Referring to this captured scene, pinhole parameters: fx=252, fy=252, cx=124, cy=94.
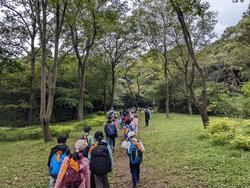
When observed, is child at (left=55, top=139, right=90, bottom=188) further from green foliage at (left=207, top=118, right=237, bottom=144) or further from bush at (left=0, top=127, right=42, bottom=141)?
bush at (left=0, top=127, right=42, bottom=141)

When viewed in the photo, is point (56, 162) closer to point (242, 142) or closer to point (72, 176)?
point (72, 176)

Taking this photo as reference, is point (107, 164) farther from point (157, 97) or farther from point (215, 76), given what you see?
point (157, 97)

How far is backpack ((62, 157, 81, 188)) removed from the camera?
15.1 ft

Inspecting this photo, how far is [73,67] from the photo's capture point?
31703 mm

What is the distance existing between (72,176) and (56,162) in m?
0.53

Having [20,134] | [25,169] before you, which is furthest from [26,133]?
[25,169]

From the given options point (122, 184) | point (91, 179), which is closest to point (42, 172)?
point (122, 184)

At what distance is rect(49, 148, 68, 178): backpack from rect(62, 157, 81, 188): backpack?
0.37m

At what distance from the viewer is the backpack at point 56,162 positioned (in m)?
4.94

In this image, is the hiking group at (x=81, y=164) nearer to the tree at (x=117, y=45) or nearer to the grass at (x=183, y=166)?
the grass at (x=183, y=166)

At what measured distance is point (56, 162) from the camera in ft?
16.2

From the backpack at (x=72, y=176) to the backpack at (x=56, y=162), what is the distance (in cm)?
37

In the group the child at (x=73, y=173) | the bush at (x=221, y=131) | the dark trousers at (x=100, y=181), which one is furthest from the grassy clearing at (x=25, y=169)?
the bush at (x=221, y=131)

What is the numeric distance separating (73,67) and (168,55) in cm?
1182
